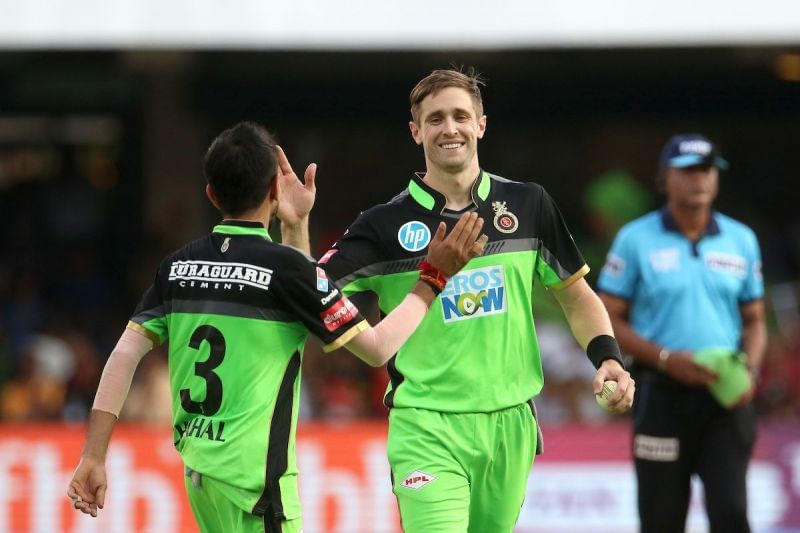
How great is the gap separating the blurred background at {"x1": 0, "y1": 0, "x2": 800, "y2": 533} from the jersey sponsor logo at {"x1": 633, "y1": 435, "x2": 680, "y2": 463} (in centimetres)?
377

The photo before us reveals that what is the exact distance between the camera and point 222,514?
4867 millimetres

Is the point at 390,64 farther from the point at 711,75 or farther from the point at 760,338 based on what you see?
the point at 760,338

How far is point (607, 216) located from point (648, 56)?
72.2 inches

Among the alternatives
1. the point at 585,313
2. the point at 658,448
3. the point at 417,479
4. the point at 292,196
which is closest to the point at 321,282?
the point at 292,196

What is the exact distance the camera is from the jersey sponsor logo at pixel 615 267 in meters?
7.67

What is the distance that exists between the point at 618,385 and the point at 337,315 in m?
1.20

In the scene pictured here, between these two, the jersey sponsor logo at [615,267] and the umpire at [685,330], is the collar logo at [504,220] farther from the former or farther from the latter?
the jersey sponsor logo at [615,267]

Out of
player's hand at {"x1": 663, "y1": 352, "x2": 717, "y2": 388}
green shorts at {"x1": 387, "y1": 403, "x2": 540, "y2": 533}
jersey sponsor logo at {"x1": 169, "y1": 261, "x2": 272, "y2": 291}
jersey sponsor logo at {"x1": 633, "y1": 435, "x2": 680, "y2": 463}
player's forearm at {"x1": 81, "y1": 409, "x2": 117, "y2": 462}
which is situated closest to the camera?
jersey sponsor logo at {"x1": 169, "y1": 261, "x2": 272, "y2": 291}

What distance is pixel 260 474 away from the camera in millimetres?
4816

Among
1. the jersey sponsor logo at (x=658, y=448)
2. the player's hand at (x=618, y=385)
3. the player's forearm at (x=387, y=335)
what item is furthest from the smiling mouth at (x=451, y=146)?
the jersey sponsor logo at (x=658, y=448)

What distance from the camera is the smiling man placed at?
18.5 ft

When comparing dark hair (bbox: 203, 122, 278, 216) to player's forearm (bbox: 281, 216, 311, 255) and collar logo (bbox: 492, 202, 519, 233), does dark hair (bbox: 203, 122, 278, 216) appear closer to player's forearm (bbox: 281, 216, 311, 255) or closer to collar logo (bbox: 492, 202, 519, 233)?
player's forearm (bbox: 281, 216, 311, 255)

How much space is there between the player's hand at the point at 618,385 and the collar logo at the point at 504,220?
673mm

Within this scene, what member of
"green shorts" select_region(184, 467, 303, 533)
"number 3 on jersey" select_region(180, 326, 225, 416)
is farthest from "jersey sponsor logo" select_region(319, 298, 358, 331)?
"green shorts" select_region(184, 467, 303, 533)
